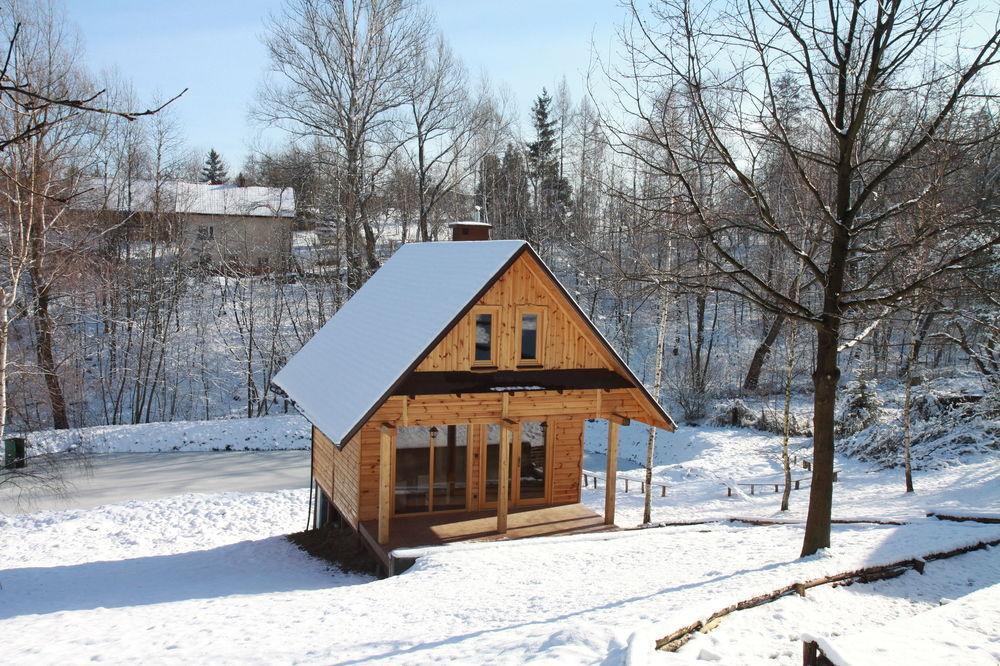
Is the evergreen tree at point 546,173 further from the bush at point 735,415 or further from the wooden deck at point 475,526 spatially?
the wooden deck at point 475,526

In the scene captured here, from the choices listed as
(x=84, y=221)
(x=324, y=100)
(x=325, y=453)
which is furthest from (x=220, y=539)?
(x=84, y=221)

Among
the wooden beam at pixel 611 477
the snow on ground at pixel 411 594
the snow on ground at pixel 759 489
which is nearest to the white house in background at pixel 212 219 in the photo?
the snow on ground at pixel 759 489

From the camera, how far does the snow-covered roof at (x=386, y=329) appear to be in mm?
12281

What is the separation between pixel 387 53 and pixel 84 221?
46.5 ft

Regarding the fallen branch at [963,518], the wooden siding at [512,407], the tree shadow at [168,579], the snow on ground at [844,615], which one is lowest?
the tree shadow at [168,579]

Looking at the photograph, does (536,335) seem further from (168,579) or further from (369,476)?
(168,579)

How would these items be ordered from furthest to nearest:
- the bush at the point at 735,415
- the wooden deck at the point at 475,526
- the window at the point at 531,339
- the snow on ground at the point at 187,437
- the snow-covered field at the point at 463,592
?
the bush at the point at 735,415
the snow on ground at the point at 187,437
the window at the point at 531,339
the wooden deck at the point at 475,526
the snow-covered field at the point at 463,592

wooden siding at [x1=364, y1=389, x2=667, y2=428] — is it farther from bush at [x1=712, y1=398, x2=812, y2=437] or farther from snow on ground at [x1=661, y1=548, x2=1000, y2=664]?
bush at [x1=712, y1=398, x2=812, y2=437]

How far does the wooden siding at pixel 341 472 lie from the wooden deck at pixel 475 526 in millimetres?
828

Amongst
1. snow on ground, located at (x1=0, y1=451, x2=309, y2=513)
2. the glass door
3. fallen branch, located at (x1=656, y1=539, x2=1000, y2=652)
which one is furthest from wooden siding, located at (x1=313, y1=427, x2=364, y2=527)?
fallen branch, located at (x1=656, y1=539, x2=1000, y2=652)

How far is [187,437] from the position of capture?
2580 centimetres

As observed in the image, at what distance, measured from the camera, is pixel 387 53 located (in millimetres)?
27250

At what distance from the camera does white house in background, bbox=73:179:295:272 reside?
115ft

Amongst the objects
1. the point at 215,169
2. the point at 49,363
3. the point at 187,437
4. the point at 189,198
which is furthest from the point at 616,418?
the point at 215,169
